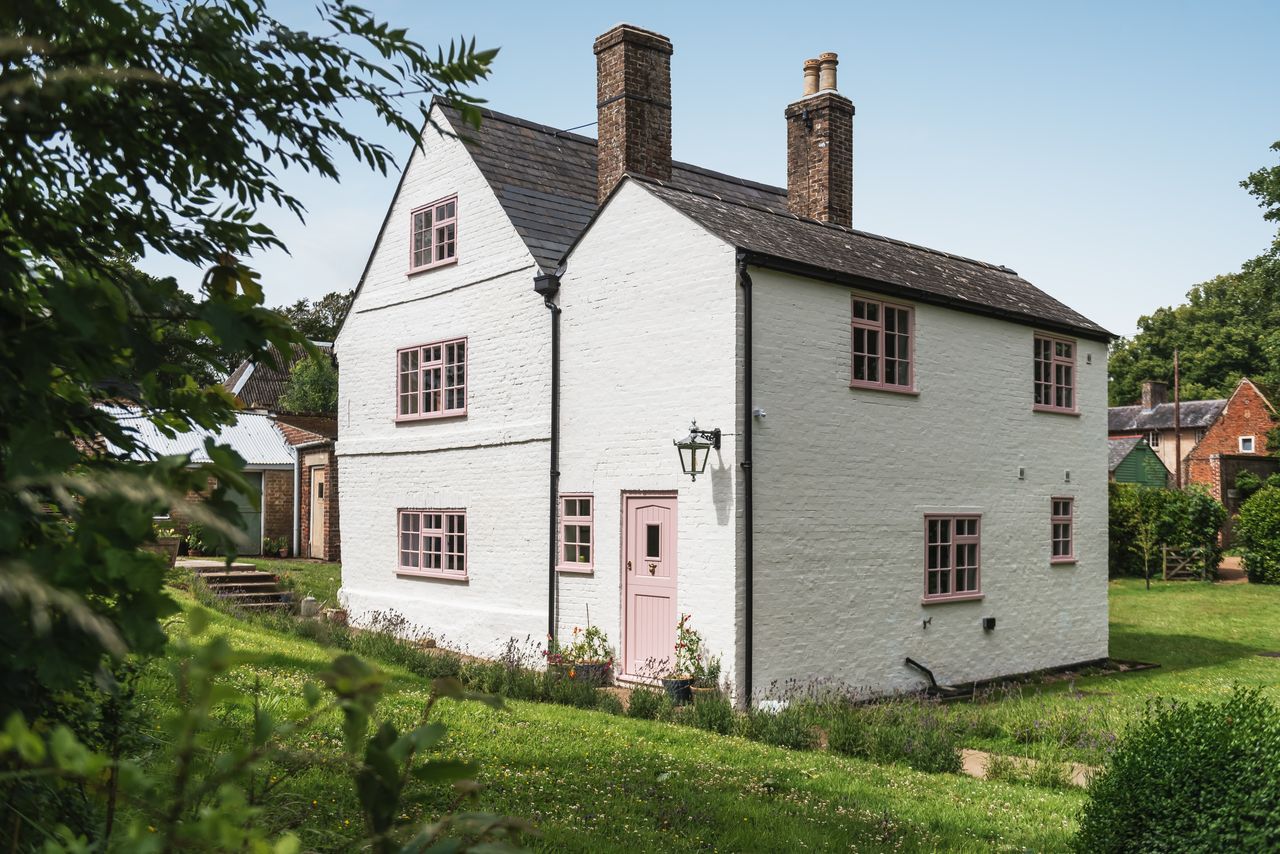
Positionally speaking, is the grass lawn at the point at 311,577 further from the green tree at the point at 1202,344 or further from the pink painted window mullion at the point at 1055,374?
the green tree at the point at 1202,344

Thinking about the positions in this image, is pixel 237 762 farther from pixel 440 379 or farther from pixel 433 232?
pixel 433 232

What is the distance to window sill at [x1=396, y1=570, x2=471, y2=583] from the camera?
1850cm

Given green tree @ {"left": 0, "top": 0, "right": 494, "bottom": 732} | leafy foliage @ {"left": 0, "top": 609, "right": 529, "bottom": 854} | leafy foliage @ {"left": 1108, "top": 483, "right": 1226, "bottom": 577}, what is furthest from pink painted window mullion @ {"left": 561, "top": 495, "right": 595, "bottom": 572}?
leafy foliage @ {"left": 1108, "top": 483, "right": 1226, "bottom": 577}

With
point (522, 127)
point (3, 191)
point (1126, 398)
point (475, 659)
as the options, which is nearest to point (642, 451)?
point (475, 659)

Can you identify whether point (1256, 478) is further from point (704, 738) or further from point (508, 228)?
point (704, 738)

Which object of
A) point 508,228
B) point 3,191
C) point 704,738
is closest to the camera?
point 3,191

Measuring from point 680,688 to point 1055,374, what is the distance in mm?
9834

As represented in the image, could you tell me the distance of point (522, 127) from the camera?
2038cm

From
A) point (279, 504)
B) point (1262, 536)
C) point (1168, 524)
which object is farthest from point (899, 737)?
point (1262, 536)

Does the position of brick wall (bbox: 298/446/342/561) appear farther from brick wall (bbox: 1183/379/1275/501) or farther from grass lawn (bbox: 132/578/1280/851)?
brick wall (bbox: 1183/379/1275/501)

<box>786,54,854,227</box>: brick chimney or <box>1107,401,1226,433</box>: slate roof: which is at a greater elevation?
<box>786,54,854,227</box>: brick chimney

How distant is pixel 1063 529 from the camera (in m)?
19.4

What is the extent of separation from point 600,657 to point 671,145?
27.3ft

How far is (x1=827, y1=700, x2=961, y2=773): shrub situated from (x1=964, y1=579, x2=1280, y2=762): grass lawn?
0.81m
